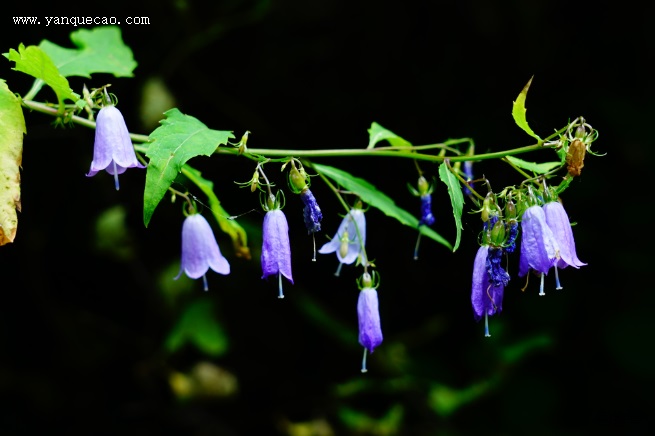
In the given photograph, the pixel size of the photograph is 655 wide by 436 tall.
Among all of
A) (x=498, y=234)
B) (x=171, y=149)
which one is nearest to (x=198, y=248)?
(x=171, y=149)

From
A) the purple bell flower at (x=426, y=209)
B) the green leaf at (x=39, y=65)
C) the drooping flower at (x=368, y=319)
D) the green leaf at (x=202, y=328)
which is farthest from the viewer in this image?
the green leaf at (x=202, y=328)

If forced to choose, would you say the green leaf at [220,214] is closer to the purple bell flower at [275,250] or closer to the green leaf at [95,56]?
the purple bell flower at [275,250]

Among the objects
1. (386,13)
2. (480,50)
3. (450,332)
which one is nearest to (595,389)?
(450,332)

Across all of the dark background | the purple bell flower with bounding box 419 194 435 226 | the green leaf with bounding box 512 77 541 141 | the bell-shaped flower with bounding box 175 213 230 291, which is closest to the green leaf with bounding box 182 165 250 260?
the bell-shaped flower with bounding box 175 213 230 291

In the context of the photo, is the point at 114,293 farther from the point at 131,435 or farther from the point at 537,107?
the point at 537,107

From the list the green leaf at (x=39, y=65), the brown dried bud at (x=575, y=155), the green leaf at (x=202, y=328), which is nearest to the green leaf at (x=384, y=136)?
the brown dried bud at (x=575, y=155)

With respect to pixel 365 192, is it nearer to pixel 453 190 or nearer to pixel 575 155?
pixel 453 190

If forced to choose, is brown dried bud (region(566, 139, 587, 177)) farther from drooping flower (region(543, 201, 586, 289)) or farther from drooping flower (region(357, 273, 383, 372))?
drooping flower (region(357, 273, 383, 372))
